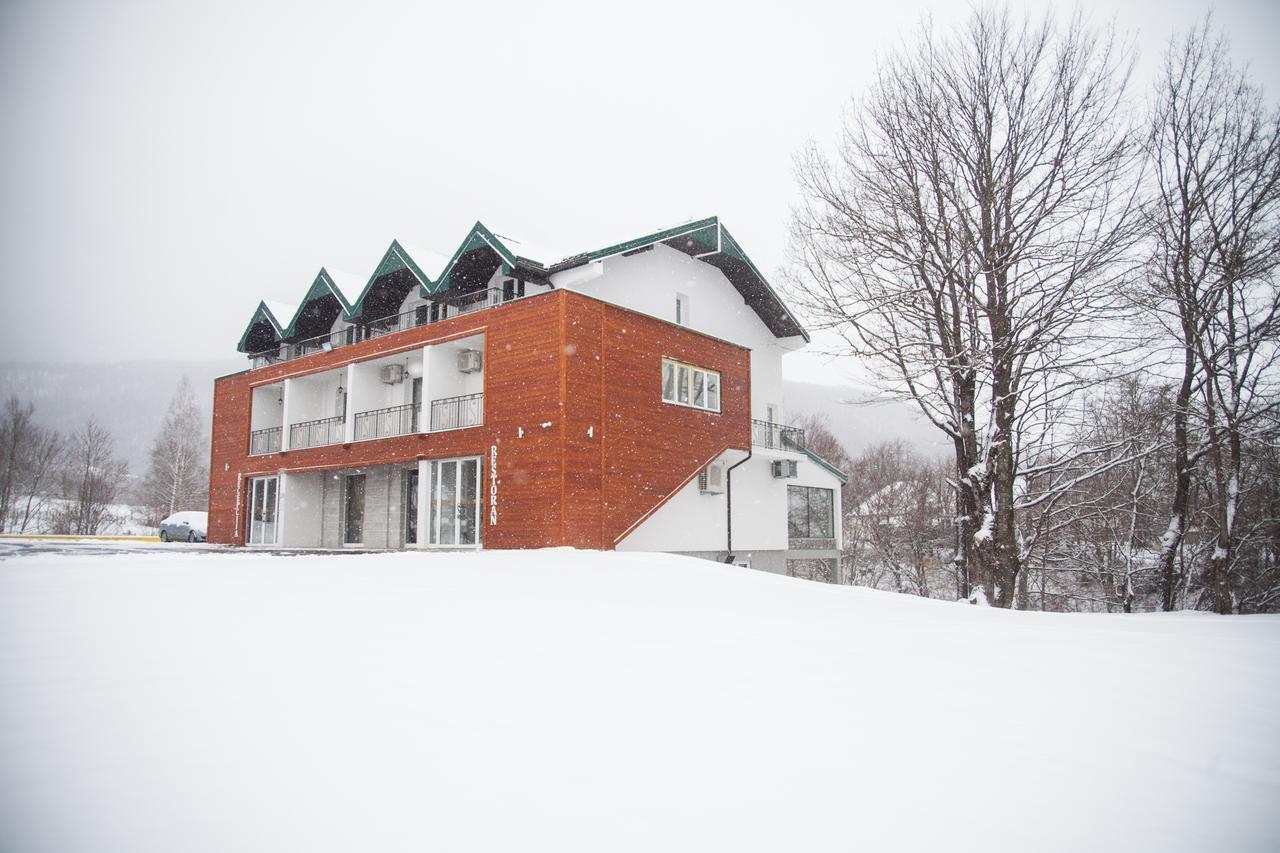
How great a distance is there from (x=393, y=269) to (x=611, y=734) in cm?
1794

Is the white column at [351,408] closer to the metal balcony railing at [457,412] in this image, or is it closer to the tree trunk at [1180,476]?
the metal balcony railing at [457,412]

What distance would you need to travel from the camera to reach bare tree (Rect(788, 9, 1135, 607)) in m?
11.2

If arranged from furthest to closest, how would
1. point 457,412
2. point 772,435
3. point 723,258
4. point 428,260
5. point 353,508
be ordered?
point 772,435, point 353,508, point 723,258, point 428,260, point 457,412

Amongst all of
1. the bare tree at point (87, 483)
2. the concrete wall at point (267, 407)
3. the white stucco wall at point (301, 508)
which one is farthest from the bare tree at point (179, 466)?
the white stucco wall at point (301, 508)

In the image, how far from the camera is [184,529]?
27750 mm

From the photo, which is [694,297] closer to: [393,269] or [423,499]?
[393,269]

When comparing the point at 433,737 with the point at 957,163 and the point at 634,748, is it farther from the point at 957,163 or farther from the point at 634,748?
the point at 957,163

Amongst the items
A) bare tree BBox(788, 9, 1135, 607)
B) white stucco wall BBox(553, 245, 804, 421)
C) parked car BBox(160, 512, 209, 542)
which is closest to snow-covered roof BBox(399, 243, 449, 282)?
white stucco wall BBox(553, 245, 804, 421)

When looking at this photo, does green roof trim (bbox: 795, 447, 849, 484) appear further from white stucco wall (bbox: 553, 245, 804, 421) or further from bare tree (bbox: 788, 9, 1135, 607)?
bare tree (bbox: 788, 9, 1135, 607)

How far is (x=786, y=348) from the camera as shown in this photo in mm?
23266

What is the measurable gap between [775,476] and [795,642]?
16844 millimetres

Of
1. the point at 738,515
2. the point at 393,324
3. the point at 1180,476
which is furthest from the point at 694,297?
the point at 1180,476

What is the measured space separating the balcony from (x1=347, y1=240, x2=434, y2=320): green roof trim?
566mm

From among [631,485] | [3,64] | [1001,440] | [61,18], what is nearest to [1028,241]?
[1001,440]
